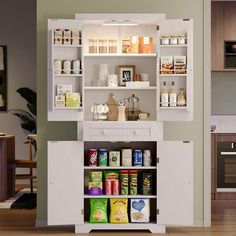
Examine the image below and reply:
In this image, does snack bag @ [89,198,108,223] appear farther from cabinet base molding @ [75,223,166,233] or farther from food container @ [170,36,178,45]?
food container @ [170,36,178,45]

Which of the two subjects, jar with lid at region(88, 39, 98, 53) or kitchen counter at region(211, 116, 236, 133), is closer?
jar with lid at region(88, 39, 98, 53)

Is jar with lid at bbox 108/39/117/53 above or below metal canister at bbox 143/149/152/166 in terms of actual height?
above

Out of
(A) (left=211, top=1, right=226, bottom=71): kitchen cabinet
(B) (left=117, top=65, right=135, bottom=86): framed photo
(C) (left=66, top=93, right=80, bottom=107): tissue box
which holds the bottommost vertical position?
(C) (left=66, top=93, right=80, bottom=107): tissue box

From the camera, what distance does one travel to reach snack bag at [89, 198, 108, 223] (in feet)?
17.9

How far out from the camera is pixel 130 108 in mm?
5770


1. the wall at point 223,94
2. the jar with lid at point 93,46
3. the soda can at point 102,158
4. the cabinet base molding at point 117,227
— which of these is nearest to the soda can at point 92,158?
the soda can at point 102,158

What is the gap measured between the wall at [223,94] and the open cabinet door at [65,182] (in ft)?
10.1

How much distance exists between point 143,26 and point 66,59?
2.91 feet

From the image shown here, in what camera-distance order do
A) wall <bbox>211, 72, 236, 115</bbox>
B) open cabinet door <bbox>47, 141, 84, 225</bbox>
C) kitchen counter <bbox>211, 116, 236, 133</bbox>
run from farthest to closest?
1. wall <bbox>211, 72, 236, 115</bbox>
2. kitchen counter <bbox>211, 116, 236, 133</bbox>
3. open cabinet door <bbox>47, 141, 84, 225</bbox>

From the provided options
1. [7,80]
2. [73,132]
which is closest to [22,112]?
[7,80]

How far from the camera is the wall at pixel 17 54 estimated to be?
356 inches

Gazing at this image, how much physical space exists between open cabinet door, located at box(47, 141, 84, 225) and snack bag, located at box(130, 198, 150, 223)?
48cm

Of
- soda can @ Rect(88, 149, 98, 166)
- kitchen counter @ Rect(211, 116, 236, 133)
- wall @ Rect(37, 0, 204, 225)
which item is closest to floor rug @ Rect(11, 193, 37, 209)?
wall @ Rect(37, 0, 204, 225)

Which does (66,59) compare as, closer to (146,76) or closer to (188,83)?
(146,76)
